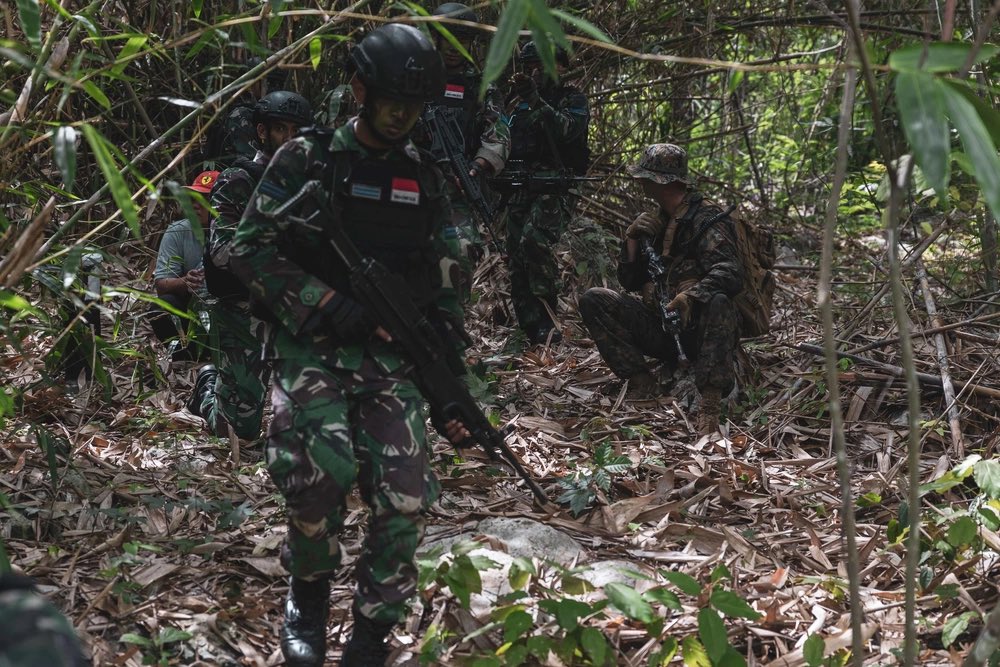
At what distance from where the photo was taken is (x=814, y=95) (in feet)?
31.2

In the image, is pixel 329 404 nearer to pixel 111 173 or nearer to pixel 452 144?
pixel 111 173

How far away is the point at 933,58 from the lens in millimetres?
1909

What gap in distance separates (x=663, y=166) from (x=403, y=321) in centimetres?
307

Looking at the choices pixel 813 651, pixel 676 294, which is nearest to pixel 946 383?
pixel 676 294

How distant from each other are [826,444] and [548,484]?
144cm

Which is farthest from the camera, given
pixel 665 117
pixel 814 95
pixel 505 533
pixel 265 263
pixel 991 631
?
pixel 814 95

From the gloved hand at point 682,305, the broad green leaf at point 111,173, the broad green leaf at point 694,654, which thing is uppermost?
the broad green leaf at point 111,173

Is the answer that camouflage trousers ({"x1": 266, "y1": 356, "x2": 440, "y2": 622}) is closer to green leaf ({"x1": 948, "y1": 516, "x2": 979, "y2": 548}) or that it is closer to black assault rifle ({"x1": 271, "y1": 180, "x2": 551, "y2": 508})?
black assault rifle ({"x1": 271, "y1": 180, "x2": 551, "y2": 508})

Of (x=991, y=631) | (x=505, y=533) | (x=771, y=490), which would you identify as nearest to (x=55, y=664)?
(x=991, y=631)

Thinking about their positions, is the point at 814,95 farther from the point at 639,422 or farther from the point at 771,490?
the point at 771,490

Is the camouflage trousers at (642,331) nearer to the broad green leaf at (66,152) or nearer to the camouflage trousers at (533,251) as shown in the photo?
the camouflage trousers at (533,251)

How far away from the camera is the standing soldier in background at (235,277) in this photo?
4.63 meters

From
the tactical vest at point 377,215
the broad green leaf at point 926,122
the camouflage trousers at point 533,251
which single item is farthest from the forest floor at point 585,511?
the broad green leaf at point 926,122

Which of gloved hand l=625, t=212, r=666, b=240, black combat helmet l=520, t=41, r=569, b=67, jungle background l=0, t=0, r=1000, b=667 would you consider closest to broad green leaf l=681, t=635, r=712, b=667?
jungle background l=0, t=0, r=1000, b=667
